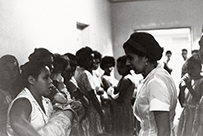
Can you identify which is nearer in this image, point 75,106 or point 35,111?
point 35,111

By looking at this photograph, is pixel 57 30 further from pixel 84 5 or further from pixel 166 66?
pixel 166 66

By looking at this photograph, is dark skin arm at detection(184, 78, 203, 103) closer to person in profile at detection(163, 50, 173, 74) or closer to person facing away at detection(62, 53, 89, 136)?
person in profile at detection(163, 50, 173, 74)

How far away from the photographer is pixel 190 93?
2148 millimetres

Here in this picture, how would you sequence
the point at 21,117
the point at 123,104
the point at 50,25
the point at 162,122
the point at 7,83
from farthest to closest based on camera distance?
the point at 123,104
the point at 50,25
the point at 7,83
the point at 21,117
the point at 162,122

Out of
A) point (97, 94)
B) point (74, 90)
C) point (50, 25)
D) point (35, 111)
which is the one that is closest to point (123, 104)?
point (97, 94)

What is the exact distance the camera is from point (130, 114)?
252cm

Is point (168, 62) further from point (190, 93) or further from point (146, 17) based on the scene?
point (146, 17)

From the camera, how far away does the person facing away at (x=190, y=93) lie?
6.96ft

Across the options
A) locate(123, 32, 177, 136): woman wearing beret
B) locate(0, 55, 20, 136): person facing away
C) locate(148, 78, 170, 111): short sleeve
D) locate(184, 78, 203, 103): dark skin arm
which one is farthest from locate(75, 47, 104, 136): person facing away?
locate(148, 78, 170, 111): short sleeve

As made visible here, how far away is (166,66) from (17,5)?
Answer: 1.02 meters

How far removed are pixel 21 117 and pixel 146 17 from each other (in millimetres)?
1251

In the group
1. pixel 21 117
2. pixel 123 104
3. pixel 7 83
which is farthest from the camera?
pixel 123 104

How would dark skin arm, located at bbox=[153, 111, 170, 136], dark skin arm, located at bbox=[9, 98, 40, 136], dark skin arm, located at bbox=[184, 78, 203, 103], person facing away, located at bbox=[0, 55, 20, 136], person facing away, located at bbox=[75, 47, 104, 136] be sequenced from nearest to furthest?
dark skin arm, located at bbox=[153, 111, 170, 136] < dark skin arm, located at bbox=[9, 98, 40, 136] < person facing away, located at bbox=[0, 55, 20, 136] < dark skin arm, located at bbox=[184, 78, 203, 103] < person facing away, located at bbox=[75, 47, 104, 136]

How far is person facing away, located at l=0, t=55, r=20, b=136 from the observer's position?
182 centimetres
